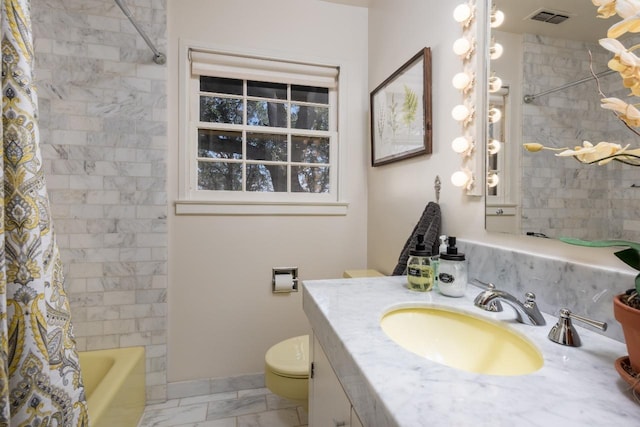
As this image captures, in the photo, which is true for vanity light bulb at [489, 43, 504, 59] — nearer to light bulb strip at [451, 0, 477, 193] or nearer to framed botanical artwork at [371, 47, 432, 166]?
light bulb strip at [451, 0, 477, 193]

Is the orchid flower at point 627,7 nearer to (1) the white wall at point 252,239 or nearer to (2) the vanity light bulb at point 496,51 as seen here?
(2) the vanity light bulb at point 496,51

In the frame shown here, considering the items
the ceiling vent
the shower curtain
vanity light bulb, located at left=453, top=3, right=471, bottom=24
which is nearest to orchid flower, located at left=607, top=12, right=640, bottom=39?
the ceiling vent

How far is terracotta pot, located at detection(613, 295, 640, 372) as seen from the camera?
0.47 meters

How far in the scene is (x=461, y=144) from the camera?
114 centimetres

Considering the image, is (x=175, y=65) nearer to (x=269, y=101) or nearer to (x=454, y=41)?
(x=269, y=101)

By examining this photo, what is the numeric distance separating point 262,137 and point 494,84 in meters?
1.42

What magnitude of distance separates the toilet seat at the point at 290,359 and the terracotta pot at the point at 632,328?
1.14m

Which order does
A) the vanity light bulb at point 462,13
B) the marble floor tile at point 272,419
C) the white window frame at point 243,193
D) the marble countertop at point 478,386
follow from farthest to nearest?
1. the white window frame at point 243,193
2. the marble floor tile at point 272,419
3. the vanity light bulb at point 462,13
4. the marble countertop at point 478,386

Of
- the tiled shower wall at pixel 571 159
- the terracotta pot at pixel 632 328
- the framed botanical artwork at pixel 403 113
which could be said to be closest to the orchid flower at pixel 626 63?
the tiled shower wall at pixel 571 159

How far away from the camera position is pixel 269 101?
80.3 inches

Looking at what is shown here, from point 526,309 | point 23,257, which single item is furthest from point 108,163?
point 526,309

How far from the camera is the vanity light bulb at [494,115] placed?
0.99m

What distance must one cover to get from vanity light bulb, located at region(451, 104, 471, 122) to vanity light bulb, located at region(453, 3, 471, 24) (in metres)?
0.30

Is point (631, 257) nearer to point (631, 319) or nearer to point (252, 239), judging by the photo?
point (631, 319)
